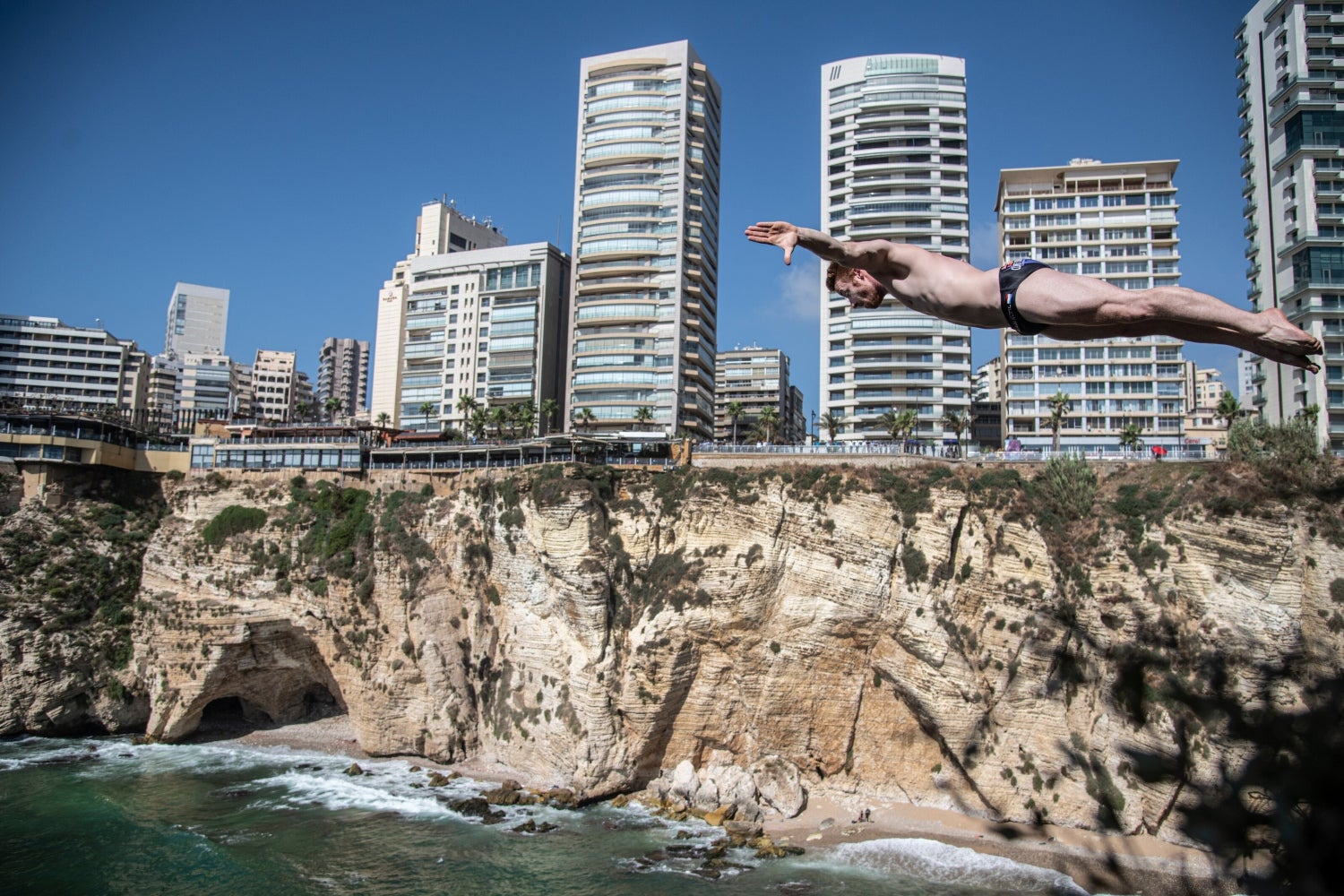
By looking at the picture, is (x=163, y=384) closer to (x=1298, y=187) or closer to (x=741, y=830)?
(x=741, y=830)

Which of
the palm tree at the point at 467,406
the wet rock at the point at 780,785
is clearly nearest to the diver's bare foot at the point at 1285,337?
the wet rock at the point at 780,785

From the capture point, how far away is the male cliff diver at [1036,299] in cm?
470

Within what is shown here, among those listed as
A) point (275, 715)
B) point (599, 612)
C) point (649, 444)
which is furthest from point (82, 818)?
point (649, 444)

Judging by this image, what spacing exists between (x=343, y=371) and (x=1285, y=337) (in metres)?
153

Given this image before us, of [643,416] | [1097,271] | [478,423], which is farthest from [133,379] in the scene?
[1097,271]

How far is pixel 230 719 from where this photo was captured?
50.5 m

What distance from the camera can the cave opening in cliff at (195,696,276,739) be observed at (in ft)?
159

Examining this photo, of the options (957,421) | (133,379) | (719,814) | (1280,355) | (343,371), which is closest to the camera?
(1280,355)

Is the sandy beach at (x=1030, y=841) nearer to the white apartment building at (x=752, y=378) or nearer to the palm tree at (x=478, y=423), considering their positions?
the palm tree at (x=478, y=423)

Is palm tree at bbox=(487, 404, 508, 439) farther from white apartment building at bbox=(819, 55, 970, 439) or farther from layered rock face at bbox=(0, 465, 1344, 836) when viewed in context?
white apartment building at bbox=(819, 55, 970, 439)

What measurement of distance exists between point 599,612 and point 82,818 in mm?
23329

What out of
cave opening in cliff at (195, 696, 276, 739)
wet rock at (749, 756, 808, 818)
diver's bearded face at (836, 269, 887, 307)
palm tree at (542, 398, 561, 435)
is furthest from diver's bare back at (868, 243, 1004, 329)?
palm tree at (542, 398, 561, 435)

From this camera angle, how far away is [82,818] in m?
35.3

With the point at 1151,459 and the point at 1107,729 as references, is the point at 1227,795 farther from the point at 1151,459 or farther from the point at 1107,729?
the point at 1151,459
